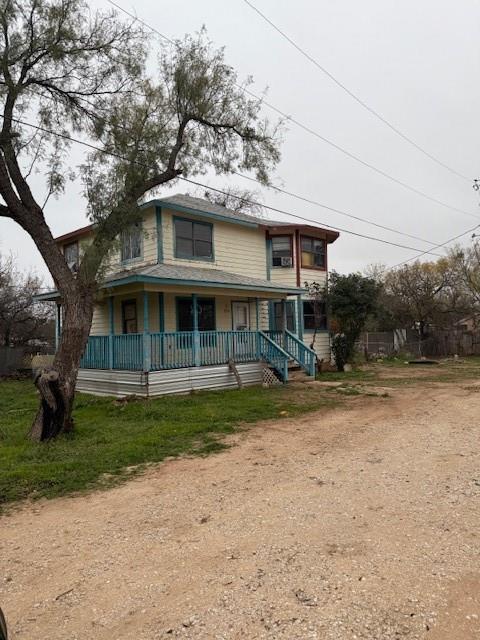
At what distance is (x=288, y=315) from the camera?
1884 cm

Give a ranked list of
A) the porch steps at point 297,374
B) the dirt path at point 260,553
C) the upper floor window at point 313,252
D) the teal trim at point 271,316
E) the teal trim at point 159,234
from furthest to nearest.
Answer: the upper floor window at point 313,252
the teal trim at point 271,316
the porch steps at point 297,374
the teal trim at point 159,234
the dirt path at point 260,553

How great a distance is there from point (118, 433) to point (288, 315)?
1152 centimetres

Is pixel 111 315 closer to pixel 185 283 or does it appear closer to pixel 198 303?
pixel 198 303

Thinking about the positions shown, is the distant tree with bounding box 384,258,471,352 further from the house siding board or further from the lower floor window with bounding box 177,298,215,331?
the lower floor window with bounding box 177,298,215,331

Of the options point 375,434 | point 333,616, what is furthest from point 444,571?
point 375,434

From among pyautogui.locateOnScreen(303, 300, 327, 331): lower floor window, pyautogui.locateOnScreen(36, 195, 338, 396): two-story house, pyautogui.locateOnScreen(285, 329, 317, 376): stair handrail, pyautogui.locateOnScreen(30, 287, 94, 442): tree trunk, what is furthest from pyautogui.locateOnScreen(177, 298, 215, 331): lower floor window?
pyautogui.locateOnScreen(30, 287, 94, 442): tree trunk

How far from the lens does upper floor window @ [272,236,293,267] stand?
18.7 m

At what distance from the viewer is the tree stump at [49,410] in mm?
7906

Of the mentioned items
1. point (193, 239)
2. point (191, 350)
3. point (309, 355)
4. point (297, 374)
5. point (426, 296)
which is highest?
point (193, 239)

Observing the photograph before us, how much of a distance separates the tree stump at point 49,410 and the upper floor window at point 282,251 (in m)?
12.1

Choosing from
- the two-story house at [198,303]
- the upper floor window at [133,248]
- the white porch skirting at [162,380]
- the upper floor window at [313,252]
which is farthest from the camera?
the upper floor window at [313,252]

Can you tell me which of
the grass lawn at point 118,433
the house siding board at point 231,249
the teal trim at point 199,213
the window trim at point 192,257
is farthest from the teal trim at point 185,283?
the grass lawn at point 118,433

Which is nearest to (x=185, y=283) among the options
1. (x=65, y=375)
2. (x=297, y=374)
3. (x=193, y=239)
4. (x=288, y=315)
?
(x=193, y=239)

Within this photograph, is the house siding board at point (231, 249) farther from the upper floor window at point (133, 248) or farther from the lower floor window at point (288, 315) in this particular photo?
the lower floor window at point (288, 315)
